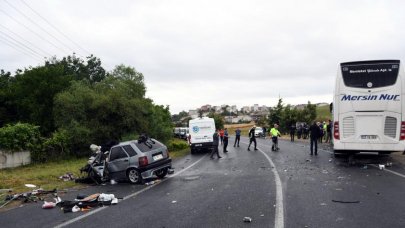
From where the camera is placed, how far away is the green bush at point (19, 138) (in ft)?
80.2

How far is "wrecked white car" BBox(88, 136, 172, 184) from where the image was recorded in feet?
47.8

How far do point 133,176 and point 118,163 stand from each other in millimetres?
828

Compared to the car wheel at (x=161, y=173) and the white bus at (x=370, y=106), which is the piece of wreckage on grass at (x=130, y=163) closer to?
the car wheel at (x=161, y=173)

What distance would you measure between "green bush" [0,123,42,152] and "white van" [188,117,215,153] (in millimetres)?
10759

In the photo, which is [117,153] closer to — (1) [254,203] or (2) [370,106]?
(1) [254,203]

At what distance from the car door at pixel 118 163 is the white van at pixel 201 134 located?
613 inches

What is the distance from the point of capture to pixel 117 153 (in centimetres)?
1515

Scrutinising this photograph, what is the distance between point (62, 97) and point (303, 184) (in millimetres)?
25189

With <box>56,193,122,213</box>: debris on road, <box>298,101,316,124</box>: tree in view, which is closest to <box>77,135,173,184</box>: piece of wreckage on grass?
<box>56,193,122,213</box>: debris on road

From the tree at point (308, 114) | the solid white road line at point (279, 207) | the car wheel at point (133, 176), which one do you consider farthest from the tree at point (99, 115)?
the tree at point (308, 114)

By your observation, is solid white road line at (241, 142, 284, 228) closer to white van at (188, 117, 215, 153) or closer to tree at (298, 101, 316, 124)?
white van at (188, 117, 215, 153)

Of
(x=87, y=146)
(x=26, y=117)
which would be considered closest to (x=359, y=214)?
(x=87, y=146)

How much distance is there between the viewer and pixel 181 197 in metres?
10.8

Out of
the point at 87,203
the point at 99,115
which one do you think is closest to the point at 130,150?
the point at 87,203
